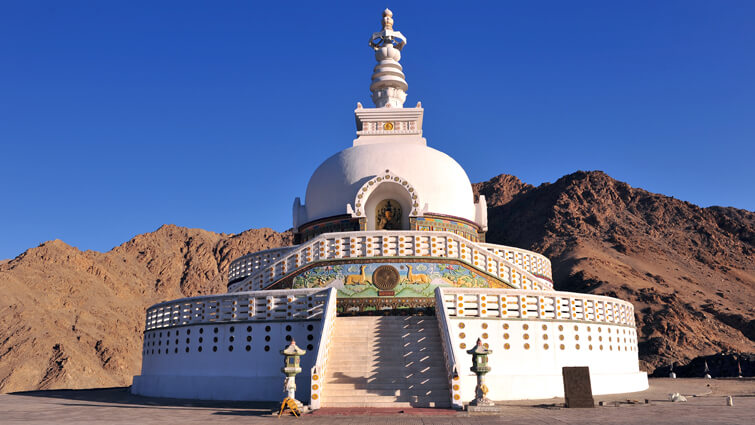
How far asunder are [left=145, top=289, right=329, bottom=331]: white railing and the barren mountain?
1302 inches

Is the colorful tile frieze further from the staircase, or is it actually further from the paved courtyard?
the paved courtyard

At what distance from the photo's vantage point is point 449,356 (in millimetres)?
14422

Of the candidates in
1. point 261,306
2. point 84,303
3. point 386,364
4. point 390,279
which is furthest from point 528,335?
point 84,303

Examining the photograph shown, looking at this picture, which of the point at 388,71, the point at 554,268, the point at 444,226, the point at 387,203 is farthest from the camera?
the point at 554,268

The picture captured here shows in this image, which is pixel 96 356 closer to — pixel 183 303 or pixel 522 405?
pixel 183 303

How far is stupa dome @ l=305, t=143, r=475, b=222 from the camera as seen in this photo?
81.0 ft

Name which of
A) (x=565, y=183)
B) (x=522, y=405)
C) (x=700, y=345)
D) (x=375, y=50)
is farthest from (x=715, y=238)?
(x=522, y=405)

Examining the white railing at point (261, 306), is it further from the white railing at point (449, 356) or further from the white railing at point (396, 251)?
the white railing at point (449, 356)

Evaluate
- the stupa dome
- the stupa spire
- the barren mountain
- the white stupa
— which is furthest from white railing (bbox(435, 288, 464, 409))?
the barren mountain

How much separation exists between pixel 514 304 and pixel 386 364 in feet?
13.8

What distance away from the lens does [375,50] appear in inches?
1268

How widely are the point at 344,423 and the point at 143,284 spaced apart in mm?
73742

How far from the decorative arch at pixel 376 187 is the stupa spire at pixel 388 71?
7443 millimetres

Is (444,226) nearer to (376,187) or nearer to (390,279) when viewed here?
(376,187)
